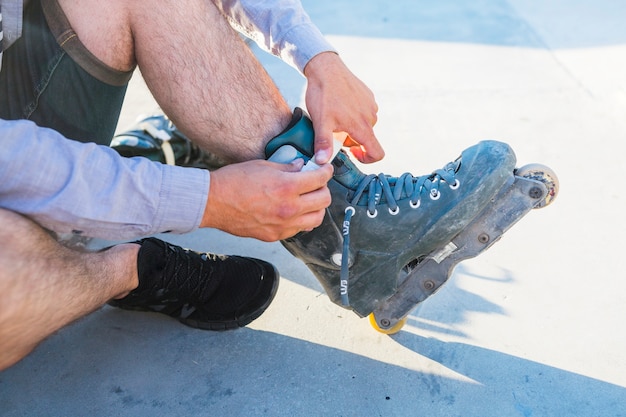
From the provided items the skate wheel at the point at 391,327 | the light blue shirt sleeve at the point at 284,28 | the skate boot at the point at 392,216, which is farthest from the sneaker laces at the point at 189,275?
the light blue shirt sleeve at the point at 284,28

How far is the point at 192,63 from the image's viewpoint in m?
1.24

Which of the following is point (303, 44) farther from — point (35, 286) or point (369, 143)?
point (35, 286)

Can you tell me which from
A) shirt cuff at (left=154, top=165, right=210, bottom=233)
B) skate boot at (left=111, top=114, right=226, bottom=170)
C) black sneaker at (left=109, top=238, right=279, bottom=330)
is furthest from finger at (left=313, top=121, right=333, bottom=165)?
skate boot at (left=111, top=114, right=226, bottom=170)

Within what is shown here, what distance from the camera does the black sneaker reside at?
1.39 metres

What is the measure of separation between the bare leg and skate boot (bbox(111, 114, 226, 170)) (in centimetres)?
58

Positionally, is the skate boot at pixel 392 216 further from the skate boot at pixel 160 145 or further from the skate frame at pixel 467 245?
the skate boot at pixel 160 145

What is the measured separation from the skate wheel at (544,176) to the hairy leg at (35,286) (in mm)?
812

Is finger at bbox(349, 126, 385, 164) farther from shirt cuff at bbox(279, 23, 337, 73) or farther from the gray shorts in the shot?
the gray shorts

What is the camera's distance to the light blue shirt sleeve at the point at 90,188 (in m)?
0.98

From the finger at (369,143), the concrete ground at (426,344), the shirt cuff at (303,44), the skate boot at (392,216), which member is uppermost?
the shirt cuff at (303,44)

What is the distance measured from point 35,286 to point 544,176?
2.99 feet

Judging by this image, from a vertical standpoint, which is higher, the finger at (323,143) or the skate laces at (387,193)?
the finger at (323,143)

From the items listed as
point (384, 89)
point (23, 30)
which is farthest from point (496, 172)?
point (384, 89)

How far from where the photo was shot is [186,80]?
1.24m
